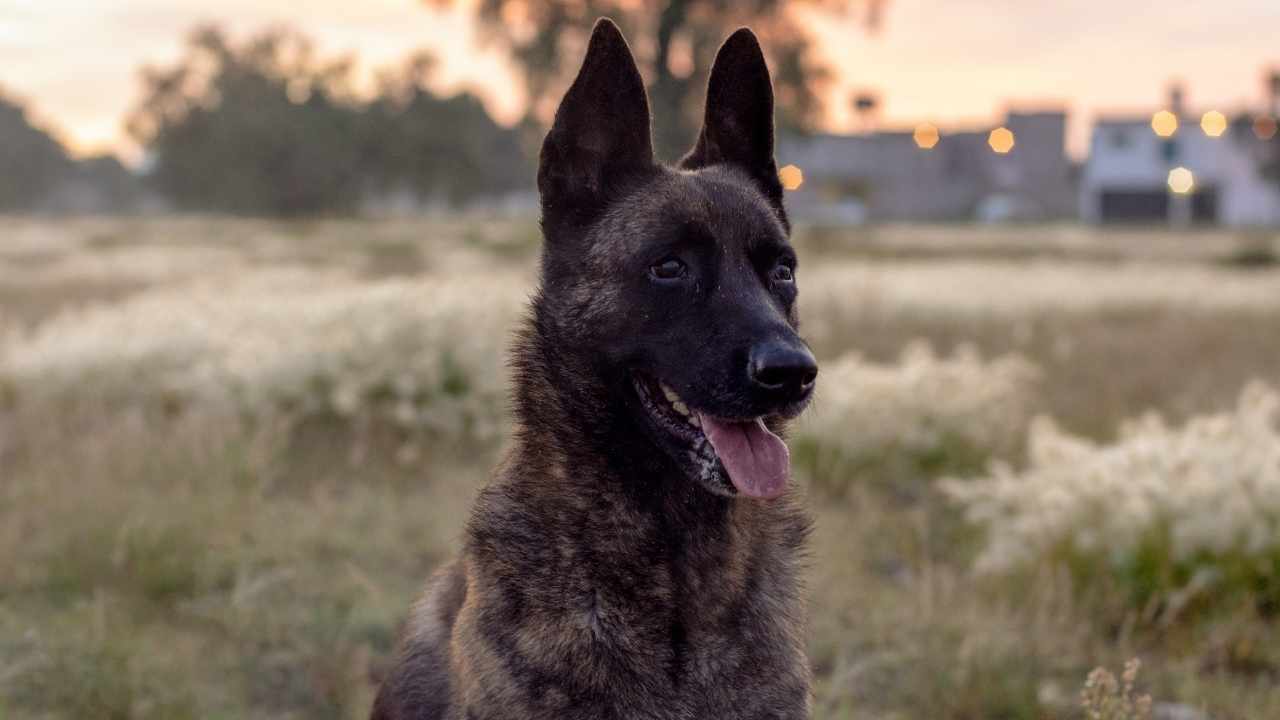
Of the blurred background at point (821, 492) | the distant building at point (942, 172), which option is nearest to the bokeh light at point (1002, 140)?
the distant building at point (942, 172)

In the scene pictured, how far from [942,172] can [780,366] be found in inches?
2840

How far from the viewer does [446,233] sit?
40.6 metres

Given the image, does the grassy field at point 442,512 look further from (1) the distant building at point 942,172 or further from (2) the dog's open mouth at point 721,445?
(1) the distant building at point 942,172

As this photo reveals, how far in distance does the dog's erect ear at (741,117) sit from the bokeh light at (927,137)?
69636 mm

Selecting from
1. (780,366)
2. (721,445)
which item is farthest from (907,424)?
(780,366)

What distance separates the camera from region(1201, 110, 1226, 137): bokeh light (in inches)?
2371

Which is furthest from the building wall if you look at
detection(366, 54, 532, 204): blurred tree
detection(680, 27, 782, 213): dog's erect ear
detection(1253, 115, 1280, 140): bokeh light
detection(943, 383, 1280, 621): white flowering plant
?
detection(680, 27, 782, 213): dog's erect ear

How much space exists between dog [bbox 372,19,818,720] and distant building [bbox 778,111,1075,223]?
6895 cm

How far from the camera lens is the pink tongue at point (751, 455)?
275 centimetres

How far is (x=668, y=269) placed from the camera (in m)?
2.97

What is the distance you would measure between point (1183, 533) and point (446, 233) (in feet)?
121

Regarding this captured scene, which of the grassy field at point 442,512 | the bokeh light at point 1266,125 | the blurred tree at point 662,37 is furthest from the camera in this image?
the bokeh light at point 1266,125

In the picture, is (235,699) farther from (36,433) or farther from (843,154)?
(843,154)

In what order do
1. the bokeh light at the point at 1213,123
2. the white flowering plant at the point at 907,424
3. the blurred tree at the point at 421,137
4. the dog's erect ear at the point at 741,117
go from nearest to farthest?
the dog's erect ear at the point at 741,117
the white flowering plant at the point at 907,424
the bokeh light at the point at 1213,123
the blurred tree at the point at 421,137
